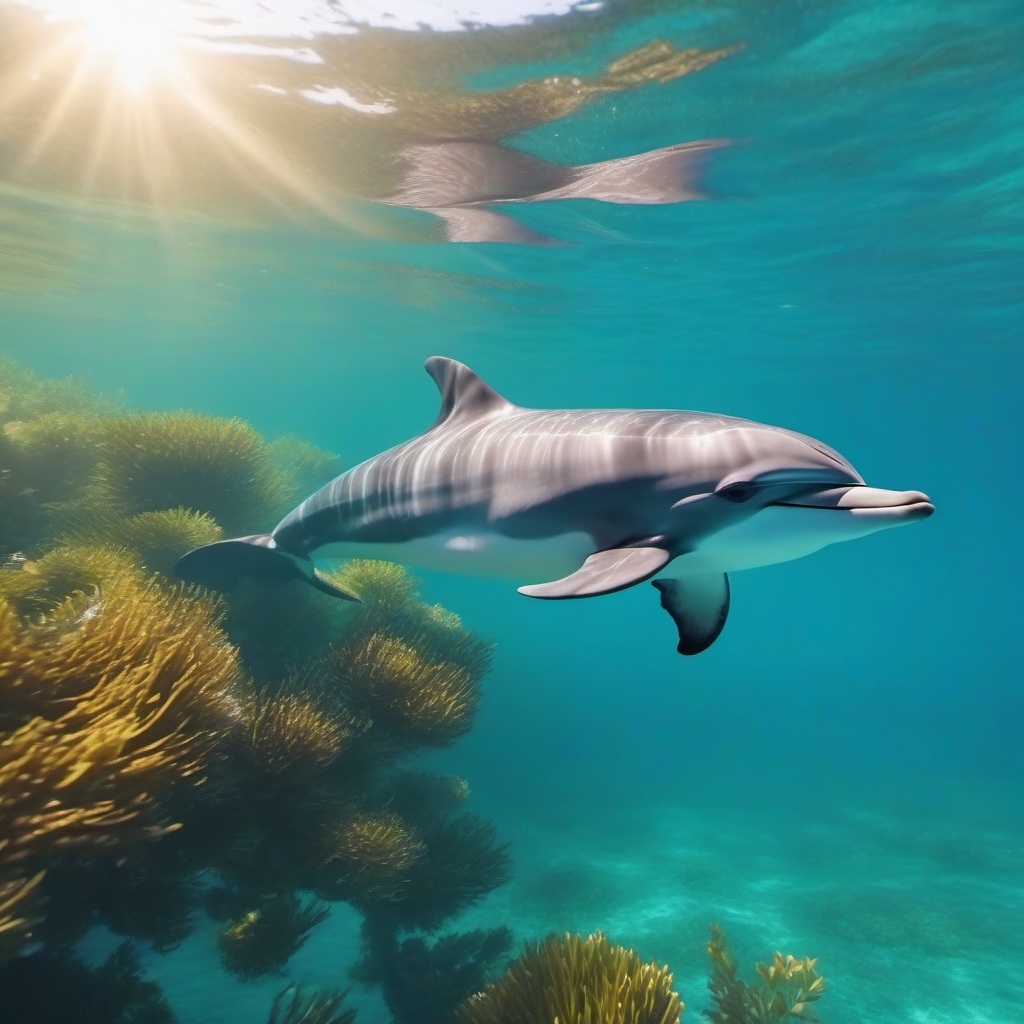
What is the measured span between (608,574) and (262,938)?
15.8 feet

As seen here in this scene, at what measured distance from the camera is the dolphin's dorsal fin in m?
5.73

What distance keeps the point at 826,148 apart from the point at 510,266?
10982 millimetres

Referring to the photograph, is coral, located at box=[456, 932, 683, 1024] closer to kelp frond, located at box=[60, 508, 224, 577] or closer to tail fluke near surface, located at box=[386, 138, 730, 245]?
kelp frond, located at box=[60, 508, 224, 577]

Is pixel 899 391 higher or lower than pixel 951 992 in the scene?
higher

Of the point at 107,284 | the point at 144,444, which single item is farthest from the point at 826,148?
the point at 107,284

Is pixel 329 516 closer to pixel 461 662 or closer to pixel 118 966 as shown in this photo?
pixel 461 662

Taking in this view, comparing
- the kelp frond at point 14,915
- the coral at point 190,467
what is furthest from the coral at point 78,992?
the coral at point 190,467

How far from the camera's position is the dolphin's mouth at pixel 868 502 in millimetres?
2914

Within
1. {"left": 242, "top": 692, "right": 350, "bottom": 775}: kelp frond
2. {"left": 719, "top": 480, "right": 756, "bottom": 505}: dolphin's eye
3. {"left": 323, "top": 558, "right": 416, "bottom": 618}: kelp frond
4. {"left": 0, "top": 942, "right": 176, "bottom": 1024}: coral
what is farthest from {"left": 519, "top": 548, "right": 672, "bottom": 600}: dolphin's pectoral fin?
{"left": 323, "top": 558, "right": 416, "bottom": 618}: kelp frond

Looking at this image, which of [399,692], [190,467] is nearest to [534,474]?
[399,692]

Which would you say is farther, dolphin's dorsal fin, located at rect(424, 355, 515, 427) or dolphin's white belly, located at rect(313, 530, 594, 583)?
dolphin's dorsal fin, located at rect(424, 355, 515, 427)

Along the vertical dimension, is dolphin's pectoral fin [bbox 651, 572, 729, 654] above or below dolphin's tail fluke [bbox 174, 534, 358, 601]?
below

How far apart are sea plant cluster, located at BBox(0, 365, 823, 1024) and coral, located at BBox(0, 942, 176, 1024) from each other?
0.06ft

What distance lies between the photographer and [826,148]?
12.1 m
